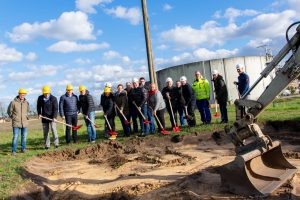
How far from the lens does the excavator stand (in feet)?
19.7

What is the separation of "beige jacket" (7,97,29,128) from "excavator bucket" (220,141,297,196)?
333 inches

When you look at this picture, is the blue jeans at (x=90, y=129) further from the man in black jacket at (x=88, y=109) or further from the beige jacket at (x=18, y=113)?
the beige jacket at (x=18, y=113)

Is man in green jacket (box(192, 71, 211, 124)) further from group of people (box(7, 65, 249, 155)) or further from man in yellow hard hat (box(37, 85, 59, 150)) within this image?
man in yellow hard hat (box(37, 85, 59, 150))

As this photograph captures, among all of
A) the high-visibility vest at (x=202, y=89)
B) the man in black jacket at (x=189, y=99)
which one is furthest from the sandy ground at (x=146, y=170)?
the high-visibility vest at (x=202, y=89)

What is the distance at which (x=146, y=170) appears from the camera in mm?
8992

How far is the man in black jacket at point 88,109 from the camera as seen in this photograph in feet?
45.8

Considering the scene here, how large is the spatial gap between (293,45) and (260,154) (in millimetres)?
1751

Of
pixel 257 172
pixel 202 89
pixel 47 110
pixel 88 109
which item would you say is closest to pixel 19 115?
pixel 47 110

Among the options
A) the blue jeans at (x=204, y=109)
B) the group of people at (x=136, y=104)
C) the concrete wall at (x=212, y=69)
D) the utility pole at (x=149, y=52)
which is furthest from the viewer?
the concrete wall at (x=212, y=69)

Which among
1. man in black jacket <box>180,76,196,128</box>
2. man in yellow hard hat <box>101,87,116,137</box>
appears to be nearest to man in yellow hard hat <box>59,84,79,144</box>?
man in yellow hard hat <box>101,87,116,137</box>

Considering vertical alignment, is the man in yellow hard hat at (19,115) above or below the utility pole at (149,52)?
below

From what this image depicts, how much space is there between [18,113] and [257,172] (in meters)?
8.91

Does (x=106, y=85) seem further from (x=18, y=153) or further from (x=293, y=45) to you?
(x=293, y=45)

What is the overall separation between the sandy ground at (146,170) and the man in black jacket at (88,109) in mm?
1434
